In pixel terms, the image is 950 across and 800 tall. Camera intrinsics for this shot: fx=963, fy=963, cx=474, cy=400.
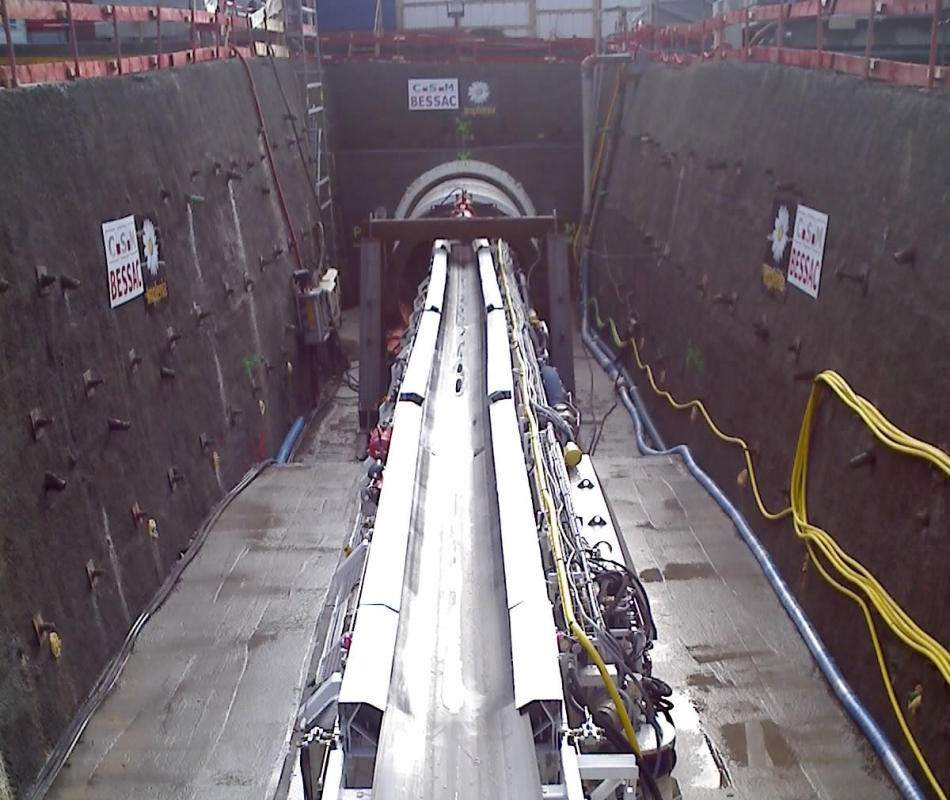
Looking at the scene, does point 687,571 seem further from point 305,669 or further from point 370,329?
point 370,329

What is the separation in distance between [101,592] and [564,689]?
2729 mm

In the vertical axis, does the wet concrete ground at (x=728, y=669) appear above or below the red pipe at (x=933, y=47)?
below

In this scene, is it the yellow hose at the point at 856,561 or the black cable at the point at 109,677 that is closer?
the yellow hose at the point at 856,561

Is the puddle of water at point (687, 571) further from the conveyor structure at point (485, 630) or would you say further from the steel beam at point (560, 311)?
the steel beam at point (560, 311)

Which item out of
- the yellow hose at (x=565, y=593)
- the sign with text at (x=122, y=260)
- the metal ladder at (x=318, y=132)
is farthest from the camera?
the metal ladder at (x=318, y=132)

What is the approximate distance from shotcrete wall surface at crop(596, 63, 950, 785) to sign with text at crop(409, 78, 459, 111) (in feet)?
17.3

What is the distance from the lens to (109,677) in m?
4.93

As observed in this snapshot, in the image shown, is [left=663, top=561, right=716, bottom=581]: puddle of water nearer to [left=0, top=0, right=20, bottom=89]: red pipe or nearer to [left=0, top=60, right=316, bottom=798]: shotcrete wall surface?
[left=0, top=60, right=316, bottom=798]: shotcrete wall surface

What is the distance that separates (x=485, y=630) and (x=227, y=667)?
2179mm

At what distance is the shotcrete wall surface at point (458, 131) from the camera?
13906 mm

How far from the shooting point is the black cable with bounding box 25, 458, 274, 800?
13.9ft

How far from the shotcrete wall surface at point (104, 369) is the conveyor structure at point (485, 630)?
52.3 inches

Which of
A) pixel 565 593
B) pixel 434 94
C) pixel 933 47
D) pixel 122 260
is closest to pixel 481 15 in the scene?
pixel 434 94

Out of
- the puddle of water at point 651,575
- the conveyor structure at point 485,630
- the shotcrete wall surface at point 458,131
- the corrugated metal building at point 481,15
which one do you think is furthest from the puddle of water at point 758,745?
the corrugated metal building at point 481,15
